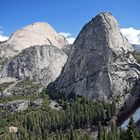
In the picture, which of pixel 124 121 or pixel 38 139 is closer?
pixel 124 121

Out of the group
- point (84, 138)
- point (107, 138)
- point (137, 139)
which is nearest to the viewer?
point (137, 139)

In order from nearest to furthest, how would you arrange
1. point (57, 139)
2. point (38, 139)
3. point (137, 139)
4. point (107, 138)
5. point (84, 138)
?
point (137, 139) < point (107, 138) < point (84, 138) < point (57, 139) < point (38, 139)

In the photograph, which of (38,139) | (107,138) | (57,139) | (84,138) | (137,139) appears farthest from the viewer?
(38,139)

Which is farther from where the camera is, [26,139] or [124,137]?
[26,139]

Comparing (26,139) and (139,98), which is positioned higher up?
(139,98)

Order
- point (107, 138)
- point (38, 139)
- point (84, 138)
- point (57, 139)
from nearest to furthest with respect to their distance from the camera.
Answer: point (107, 138) → point (84, 138) → point (57, 139) → point (38, 139)

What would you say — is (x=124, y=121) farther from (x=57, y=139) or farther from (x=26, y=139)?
(x=26, y=139)

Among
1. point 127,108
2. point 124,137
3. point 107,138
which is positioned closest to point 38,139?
point 127,108

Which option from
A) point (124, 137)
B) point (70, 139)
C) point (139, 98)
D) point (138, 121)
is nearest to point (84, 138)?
point (70, 139)

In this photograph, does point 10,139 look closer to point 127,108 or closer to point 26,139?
point 26,139
